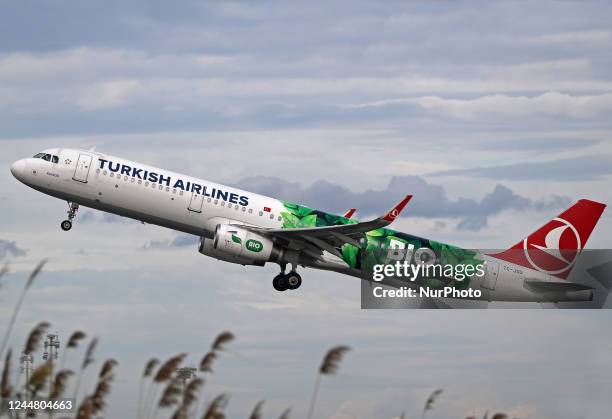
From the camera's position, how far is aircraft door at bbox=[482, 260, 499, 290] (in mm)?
64938

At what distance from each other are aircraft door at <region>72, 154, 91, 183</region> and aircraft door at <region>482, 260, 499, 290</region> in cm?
2567

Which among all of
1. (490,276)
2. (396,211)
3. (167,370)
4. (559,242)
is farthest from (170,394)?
(559,242)

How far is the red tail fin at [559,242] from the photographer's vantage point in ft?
225

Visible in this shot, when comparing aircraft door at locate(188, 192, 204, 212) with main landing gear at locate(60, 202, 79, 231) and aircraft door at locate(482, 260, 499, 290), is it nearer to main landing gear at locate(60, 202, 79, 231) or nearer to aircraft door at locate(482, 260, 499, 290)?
main landing gear at locate(60, 202, 79, 231)

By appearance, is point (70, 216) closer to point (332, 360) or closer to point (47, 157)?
point (47, 157)

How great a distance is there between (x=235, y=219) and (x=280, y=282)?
4644mm

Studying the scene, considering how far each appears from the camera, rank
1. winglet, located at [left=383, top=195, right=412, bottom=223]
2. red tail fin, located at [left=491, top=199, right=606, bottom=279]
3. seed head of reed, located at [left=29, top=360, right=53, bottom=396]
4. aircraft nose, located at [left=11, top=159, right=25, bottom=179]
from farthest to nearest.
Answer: red tail fin, located at [left=491, top=199, right=606, bottom=279] → aircraft nose, located at [left=11, top=159, right=25, bottom=179] → winglet, located at [left=383, top=195, right=412, bottom=223] → seed head of reed, located at [left=29, top=360, right=53, bottom=396]

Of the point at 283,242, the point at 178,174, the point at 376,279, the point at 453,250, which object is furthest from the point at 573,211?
the point at 178,174

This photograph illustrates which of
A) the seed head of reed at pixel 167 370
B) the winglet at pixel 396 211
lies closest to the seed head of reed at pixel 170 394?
the seed head of reed at pixel 167 370

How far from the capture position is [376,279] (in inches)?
2425

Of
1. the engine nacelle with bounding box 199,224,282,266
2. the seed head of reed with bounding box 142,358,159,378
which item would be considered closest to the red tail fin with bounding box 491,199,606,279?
the engine nacelle with bounding box 199,224,282,266

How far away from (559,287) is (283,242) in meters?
20.0

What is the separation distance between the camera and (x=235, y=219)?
188 ft

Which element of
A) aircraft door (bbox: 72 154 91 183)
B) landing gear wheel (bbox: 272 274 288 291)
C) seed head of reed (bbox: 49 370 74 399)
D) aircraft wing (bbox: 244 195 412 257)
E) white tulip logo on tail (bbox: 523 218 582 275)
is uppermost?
white tulip logo on tail (bbox: 523 218 582 275)
